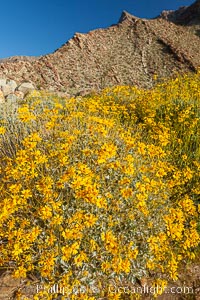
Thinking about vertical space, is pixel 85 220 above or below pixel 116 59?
below

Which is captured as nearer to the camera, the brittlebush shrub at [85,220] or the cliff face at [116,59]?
the brittlebush shrub at [85,220]

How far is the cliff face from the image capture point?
30484mm

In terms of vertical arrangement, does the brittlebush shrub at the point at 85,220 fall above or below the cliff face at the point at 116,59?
below

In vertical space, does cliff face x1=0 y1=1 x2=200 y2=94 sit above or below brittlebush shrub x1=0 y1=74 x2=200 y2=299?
above

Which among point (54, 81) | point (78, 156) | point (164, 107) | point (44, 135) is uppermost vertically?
point (54, 81)

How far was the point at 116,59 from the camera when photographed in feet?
119

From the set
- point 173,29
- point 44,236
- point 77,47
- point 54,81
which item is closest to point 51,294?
point 44,236

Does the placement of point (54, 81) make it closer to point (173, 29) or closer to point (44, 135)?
point (173, 29)

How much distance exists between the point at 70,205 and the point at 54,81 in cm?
2893

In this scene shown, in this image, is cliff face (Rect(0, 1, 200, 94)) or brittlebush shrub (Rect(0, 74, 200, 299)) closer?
brittlebush shrub (Rect(0, 74, 200, 299))

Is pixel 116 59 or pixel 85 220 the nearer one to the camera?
pixel 85 220

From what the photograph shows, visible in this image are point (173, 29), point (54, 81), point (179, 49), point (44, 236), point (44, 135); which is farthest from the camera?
point (173, 29)

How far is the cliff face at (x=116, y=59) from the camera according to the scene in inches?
1200

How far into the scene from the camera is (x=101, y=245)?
128 inches
